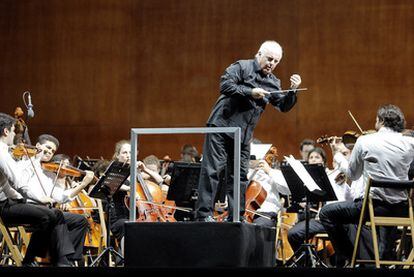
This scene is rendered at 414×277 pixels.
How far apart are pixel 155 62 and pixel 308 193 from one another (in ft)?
12.6

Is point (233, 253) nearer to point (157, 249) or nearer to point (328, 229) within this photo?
point (157, 249)

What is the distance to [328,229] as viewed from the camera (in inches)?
234

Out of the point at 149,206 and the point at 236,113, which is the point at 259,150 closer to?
the point at 149,206

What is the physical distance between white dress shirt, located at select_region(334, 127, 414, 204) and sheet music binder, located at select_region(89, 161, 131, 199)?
59.5 inches

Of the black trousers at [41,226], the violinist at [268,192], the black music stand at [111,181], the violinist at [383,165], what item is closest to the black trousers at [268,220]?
the violinist at [268,192]

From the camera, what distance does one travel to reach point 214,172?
17.6 feet

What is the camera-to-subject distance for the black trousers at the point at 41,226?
5.68 meters

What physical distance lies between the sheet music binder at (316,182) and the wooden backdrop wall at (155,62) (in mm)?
3092

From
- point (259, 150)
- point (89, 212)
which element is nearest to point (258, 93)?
point (259, 150)

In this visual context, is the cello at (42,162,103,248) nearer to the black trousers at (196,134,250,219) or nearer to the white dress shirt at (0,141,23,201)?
the white dress shirt at (0,141,23,201)

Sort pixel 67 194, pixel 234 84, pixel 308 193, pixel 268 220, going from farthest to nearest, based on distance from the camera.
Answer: pixel 268 220, pixel 67 194, pixel 308 193, pixel 234 84

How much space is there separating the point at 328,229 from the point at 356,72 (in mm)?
3484

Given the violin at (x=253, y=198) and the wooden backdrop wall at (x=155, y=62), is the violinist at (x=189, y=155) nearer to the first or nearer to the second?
the wooden backdrop wall at (x=155, y=62)

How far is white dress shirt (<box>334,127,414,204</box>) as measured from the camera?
18.6 ft
